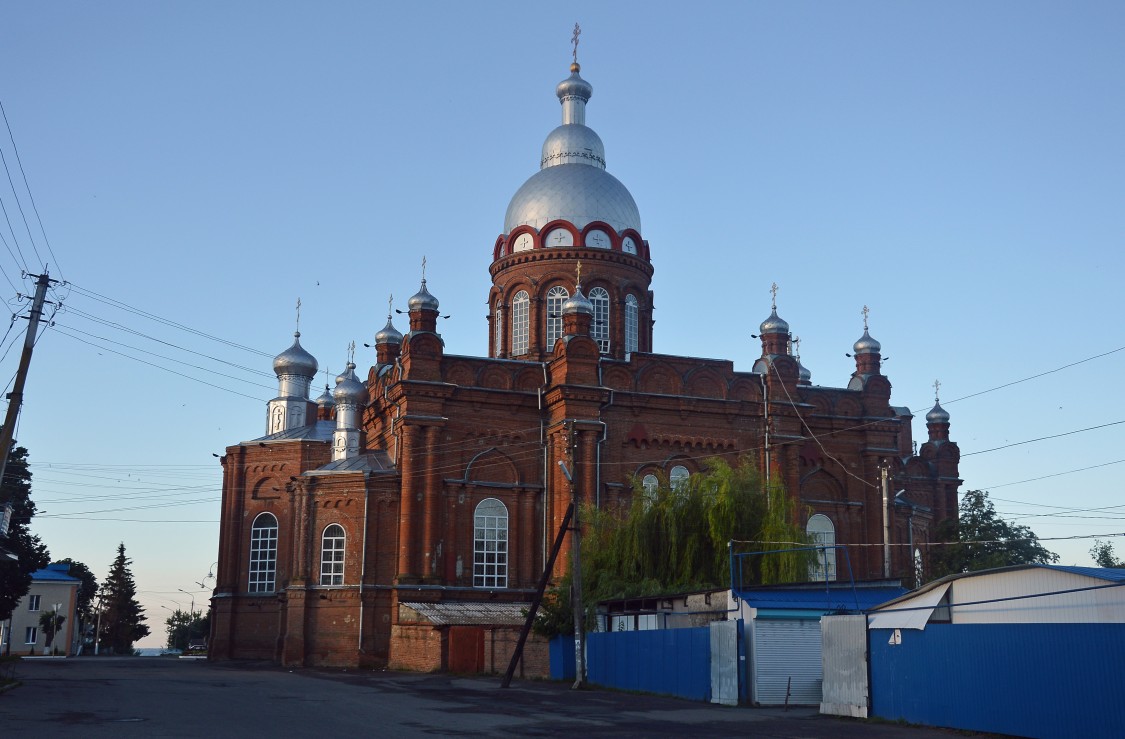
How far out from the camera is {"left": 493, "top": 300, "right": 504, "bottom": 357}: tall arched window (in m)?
45.7

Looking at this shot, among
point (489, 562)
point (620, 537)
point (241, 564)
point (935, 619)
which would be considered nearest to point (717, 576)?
point (620, 537)

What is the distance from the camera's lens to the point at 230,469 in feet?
159

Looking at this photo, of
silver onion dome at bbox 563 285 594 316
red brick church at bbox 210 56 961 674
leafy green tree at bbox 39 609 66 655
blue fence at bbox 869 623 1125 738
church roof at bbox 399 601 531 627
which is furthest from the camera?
leafy green tree at bbox 39 609 66 655

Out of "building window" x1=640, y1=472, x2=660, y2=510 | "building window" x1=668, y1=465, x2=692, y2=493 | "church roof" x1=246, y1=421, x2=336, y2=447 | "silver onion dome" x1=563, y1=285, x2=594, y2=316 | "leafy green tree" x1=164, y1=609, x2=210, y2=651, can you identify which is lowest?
"leafy green tree" x1=164, y1=609, x2=210, y2=651

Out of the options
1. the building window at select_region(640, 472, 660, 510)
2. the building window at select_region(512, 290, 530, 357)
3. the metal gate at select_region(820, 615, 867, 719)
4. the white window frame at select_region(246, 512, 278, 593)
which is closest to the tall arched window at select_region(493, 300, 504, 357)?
the building window at select_region(512, 290, 530, 357)

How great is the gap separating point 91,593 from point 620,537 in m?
65.2

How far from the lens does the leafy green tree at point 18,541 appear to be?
4019 cm

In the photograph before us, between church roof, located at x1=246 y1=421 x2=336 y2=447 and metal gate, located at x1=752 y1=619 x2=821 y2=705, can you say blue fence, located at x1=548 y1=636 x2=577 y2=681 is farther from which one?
church roof, located at x1=246 y1=421 x2=336 y2=447

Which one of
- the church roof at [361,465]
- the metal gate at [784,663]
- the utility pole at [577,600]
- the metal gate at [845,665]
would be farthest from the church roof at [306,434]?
the metal gate at [845,665]

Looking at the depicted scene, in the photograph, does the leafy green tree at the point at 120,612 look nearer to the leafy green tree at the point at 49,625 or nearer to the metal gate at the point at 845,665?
the leafy green tree at the point at 49,625

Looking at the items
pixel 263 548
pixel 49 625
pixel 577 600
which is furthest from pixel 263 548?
pixel 49 625

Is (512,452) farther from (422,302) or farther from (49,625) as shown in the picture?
(49,625)

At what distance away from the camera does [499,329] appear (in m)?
46.0

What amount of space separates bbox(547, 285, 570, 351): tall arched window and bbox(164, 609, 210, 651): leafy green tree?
71.9m
